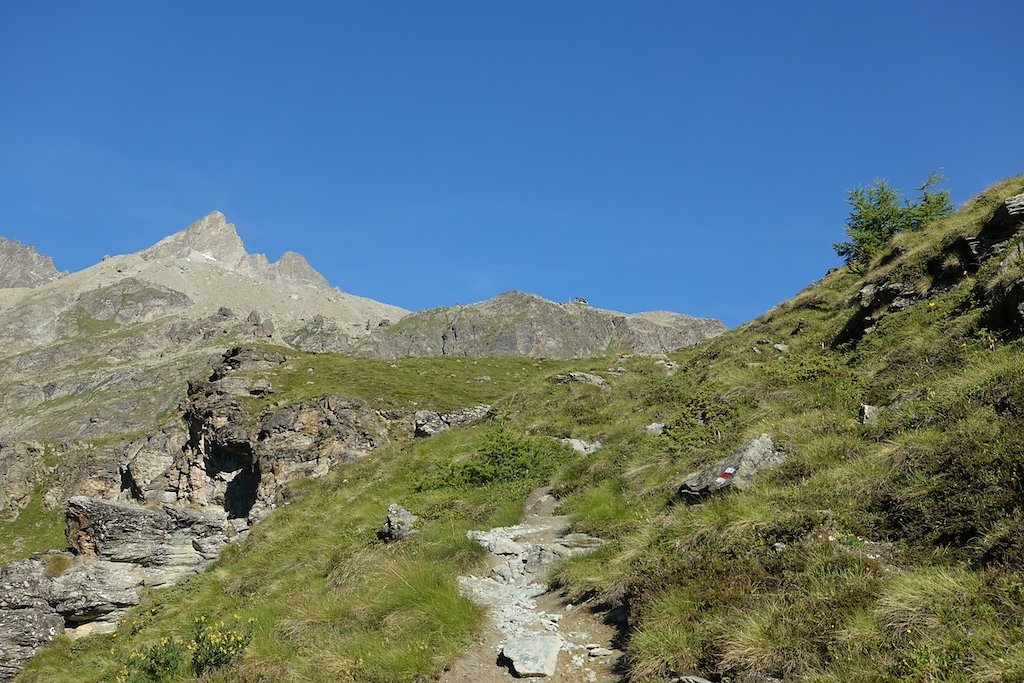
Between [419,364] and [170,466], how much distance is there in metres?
24.4

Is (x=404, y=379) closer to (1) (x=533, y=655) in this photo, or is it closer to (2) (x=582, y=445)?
(2) (x=582, y=445)

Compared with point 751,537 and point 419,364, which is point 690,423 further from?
point 419,364

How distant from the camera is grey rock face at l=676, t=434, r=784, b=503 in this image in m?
11.3

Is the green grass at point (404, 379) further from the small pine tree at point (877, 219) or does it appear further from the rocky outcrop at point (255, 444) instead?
the small pine tree at point (877, 219)

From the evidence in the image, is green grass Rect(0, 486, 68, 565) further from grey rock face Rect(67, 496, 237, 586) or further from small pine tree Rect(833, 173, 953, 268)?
small pine tree Rect(833, 173, 953, 268)

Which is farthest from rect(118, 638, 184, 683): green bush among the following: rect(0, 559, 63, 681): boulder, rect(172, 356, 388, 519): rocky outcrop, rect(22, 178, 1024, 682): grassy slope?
rect(172, 356, 388, 519): rocky outcrop

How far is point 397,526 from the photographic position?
16156mm

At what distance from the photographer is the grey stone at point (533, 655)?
8305 mm

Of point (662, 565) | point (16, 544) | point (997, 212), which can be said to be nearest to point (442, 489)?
point (662, 565)

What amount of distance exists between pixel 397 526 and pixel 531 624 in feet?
23.4

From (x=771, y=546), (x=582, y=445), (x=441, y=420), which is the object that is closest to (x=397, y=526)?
(x=582, y=445)

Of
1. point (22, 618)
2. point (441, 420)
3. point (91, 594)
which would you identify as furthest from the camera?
point (441, 420)

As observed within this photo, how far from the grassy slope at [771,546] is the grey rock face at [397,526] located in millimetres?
472

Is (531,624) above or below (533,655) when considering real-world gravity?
above
